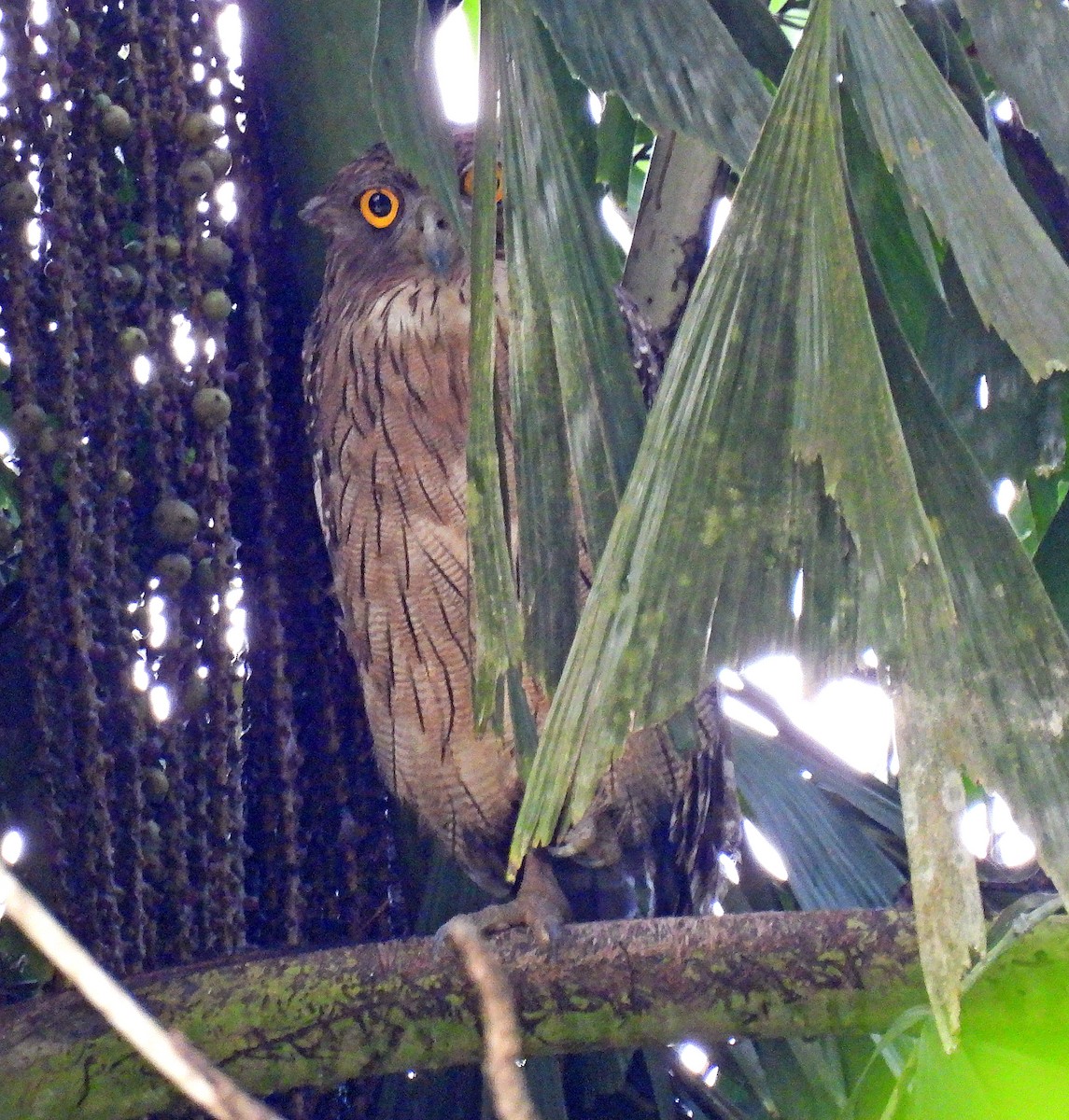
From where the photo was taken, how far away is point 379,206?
209 centimetres

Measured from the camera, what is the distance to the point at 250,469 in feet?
6.01

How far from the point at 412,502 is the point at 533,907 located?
535mm

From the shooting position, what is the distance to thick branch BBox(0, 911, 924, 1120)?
1.28m

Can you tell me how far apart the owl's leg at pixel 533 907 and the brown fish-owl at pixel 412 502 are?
0.03 metres

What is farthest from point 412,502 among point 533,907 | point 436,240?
point 533,907

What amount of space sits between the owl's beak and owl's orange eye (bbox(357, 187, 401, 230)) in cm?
4

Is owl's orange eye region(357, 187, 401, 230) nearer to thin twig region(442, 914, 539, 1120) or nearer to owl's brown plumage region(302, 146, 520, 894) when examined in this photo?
owl's brown plumage region(302, 146, 520, 894)

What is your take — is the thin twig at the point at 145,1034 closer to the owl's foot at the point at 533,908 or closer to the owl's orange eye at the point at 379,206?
the owl's foot at the point at 533,908

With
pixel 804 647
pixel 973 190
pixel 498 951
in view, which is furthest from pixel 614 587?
pixel 498 951

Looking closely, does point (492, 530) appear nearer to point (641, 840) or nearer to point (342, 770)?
point (342, 770)

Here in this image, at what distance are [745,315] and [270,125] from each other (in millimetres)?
1212

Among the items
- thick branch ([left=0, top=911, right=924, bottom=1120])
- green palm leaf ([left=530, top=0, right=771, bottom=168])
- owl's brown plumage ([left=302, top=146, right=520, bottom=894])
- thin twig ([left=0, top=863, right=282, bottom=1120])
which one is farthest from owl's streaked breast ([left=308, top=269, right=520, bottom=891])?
thin twig ([left=0, top=863, right=282, bottom=1120])

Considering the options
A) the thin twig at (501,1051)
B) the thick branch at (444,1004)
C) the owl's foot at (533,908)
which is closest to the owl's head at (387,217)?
the owl's foot at (533,908)

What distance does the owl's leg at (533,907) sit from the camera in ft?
5.62
